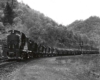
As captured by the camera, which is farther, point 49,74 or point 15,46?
point 15,46

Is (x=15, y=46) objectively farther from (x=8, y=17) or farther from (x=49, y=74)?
(x=8, y=17)

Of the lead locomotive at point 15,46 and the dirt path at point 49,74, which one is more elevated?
the lead locomotive at point 15,46

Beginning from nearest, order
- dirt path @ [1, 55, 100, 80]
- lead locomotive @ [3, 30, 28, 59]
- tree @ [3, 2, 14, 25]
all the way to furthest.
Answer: dirt path @ [1, 55, 100, 80] < lead locomotive @ [3, 30, 28, 59] < tree @ [3, 2, 14, 25]

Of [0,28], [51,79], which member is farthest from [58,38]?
[51,79]

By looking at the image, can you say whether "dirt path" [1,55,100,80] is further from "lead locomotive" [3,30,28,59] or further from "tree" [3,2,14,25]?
"tree" [3,2,14,25]

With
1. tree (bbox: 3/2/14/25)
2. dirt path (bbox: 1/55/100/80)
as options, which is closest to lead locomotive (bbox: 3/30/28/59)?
dirt path (bbox: 1/55/100/80)

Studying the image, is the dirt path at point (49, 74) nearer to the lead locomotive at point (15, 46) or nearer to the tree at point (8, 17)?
the lead locomotive at point (15, 46)

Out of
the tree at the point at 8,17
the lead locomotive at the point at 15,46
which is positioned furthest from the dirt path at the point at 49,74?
the tree at the point at 8,17

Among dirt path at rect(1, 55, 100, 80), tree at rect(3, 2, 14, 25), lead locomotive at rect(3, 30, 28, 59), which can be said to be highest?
tree at rect(3, 2, 14, 25)

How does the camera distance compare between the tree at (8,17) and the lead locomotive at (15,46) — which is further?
the tree at (8,17)

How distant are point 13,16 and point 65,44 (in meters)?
33.9

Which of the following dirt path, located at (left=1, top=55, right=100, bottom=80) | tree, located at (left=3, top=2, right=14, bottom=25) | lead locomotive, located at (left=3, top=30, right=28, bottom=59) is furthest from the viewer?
tree, located at (left=3, top=2, right=14, bottom=25)

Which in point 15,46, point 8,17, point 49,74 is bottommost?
point 49,74

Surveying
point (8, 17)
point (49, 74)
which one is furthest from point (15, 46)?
point (8, 17)
